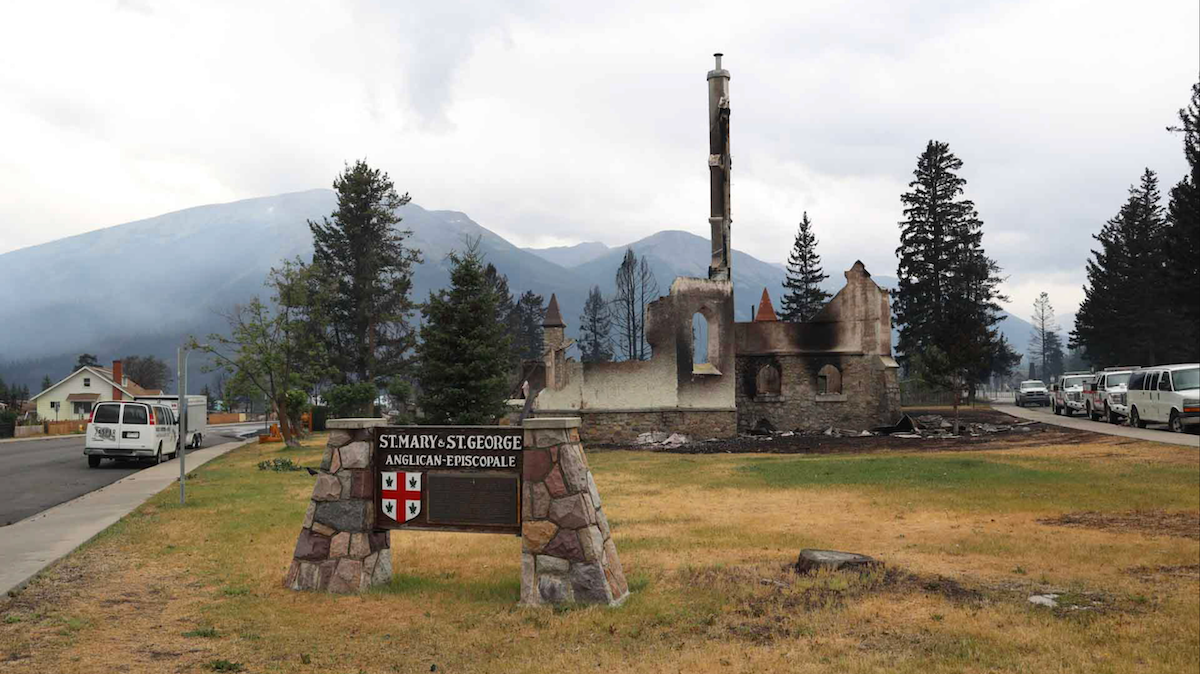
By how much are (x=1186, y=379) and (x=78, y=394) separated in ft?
285

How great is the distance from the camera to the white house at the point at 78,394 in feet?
274

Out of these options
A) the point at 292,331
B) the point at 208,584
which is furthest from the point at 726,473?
the point at 292,331

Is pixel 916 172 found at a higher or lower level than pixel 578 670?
higher

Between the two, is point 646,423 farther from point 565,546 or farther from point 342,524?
point 565,546

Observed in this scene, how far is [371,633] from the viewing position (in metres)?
8.01

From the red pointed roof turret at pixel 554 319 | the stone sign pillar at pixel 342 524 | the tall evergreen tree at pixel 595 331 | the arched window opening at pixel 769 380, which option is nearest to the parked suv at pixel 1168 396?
the arched window opening at pixel 769 380

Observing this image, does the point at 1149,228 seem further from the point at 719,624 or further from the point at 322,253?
the point at 719,624

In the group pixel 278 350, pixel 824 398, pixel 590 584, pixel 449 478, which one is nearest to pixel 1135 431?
pixel 824 398

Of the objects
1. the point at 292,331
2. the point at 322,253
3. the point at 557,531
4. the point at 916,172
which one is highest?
the point at 916,172

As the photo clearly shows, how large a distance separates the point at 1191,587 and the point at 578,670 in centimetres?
706

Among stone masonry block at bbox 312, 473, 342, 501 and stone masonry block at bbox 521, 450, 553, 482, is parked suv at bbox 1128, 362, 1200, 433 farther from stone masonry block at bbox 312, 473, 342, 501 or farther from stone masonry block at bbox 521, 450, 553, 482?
stone masonry block at bbox 312, 473, 342, 501

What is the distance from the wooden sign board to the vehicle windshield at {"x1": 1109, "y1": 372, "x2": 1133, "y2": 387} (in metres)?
34.4

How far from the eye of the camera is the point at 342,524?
9.66 metres

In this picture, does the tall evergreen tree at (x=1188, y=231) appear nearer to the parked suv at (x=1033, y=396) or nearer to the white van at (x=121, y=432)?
the parked suv at (x=1033, y=396)
